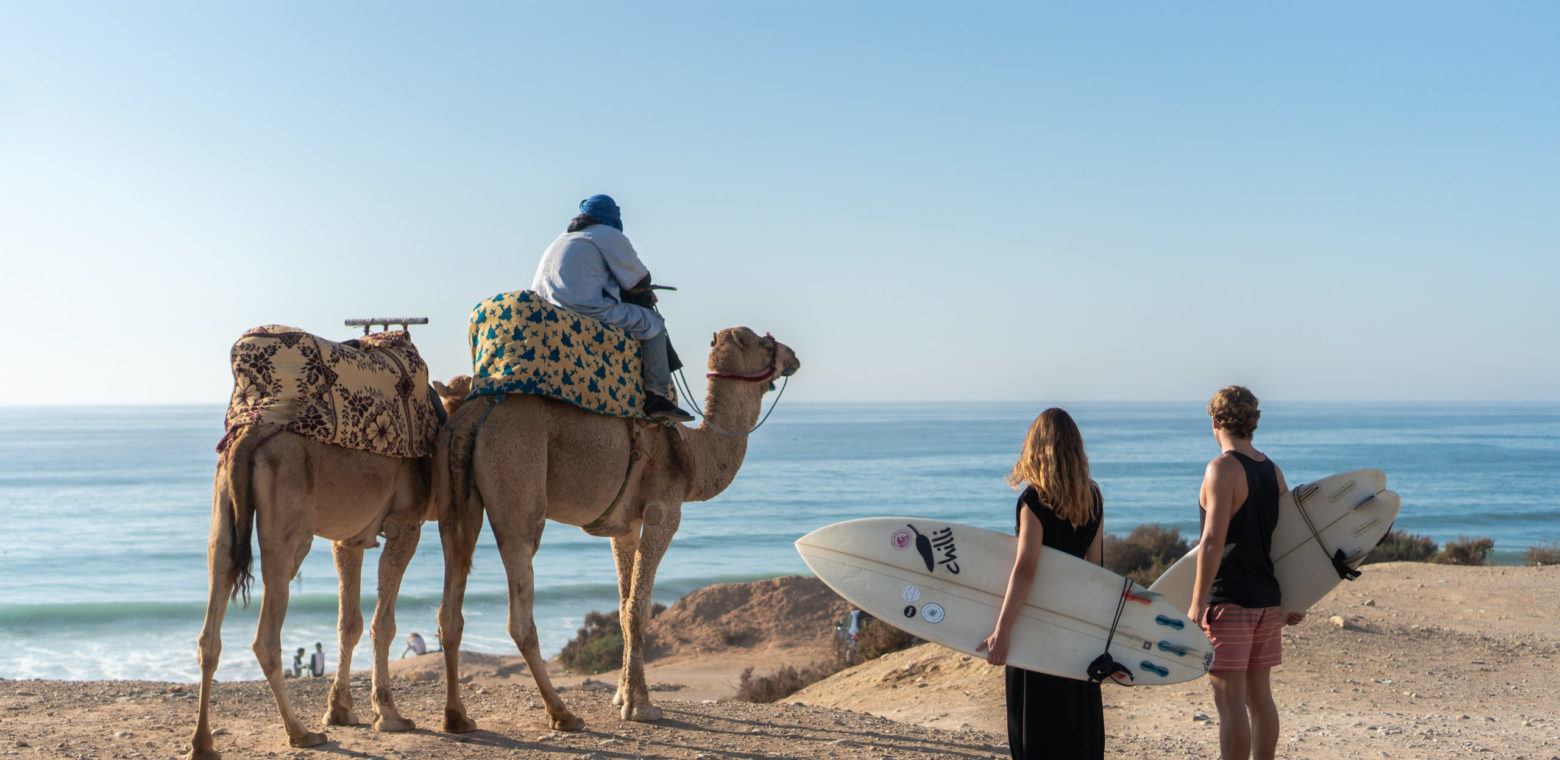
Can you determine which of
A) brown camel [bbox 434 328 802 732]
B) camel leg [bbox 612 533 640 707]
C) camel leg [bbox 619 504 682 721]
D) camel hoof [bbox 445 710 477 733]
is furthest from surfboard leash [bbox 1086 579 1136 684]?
camel hoof [bbox 445 710 477 733]

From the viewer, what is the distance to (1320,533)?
20.0 ft

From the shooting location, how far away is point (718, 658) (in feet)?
65.3

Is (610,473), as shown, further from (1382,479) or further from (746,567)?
(746,567)

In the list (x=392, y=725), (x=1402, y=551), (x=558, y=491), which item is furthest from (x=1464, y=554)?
(x=392, y=725)

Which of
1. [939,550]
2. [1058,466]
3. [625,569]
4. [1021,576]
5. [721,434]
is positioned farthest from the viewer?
[721,434]

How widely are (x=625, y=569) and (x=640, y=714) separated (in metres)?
1.18

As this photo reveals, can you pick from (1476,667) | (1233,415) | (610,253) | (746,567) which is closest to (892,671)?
(1476,667)

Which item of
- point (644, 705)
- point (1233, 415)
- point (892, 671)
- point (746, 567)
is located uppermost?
point (1233, 415)

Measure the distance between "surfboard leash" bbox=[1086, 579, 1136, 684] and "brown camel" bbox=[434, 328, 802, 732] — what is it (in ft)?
10.7

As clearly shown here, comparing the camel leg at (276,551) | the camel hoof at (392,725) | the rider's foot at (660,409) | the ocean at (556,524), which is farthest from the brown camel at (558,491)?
the ocean at (556,524)

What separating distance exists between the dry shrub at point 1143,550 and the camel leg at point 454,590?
15.9 metres

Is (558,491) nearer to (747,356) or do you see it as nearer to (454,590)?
(454,590)

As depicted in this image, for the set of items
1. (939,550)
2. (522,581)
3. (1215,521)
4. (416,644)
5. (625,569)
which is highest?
(1215,521)

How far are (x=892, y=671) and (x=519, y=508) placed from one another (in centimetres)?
666
